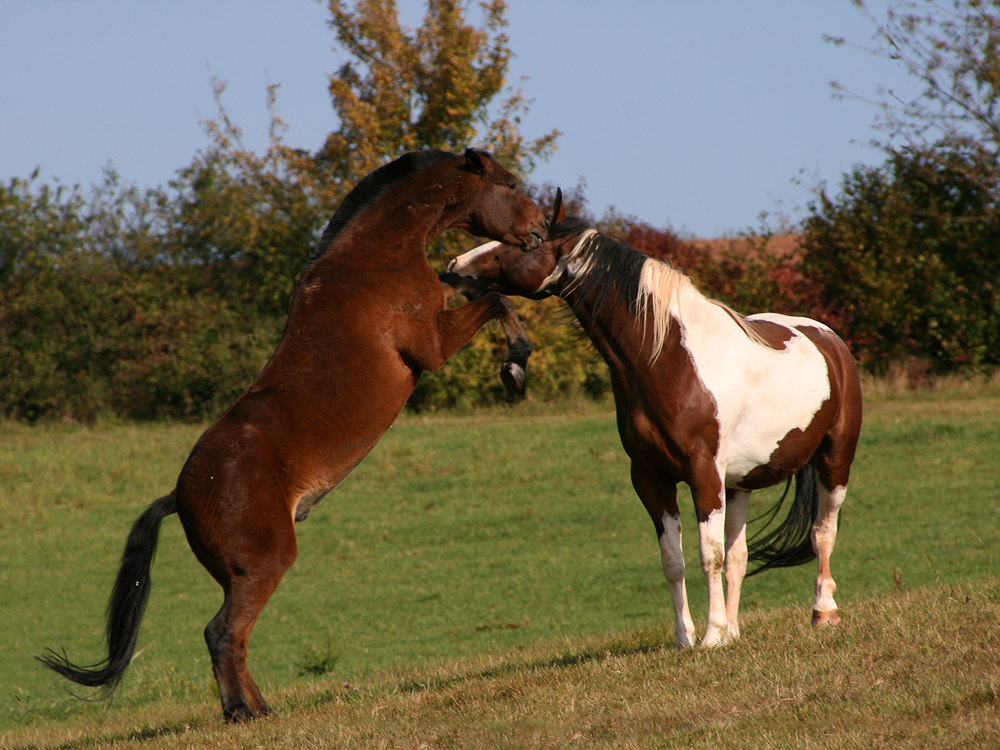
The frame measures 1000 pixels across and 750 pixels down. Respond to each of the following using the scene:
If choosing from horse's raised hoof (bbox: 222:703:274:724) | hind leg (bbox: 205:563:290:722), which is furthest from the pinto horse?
horse's raised hoof (bbox: 222:703:274:724)

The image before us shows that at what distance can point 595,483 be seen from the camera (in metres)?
16.2

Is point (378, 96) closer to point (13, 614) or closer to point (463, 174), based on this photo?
point (13, 614)

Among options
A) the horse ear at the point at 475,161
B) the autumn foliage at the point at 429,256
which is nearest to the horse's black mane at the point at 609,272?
the horse ear at the point at 475,161

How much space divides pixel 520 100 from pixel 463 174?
19179mm

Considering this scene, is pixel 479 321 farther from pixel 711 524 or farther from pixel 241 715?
pixel 241 715

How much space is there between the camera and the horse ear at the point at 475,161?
5.45 metres

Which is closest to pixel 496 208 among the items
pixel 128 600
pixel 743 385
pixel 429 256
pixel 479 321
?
pixel 479 321

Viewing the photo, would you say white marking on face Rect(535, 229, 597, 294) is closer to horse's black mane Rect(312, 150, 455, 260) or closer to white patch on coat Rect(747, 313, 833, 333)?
horse's black mane Rect(312, 150, 455, 260)

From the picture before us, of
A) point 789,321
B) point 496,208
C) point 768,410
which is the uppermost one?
point 496,208

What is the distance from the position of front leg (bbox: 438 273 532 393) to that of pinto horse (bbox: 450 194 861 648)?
69 mm

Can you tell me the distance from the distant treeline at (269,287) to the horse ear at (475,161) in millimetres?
14264

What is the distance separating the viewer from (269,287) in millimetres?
26438

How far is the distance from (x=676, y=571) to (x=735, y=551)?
60cm

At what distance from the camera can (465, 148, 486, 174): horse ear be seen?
215 inches
